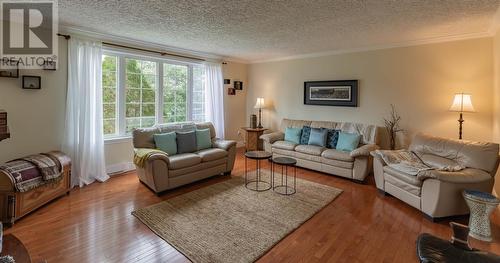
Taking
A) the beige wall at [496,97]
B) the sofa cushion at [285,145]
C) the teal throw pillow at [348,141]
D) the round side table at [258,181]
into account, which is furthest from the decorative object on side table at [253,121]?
the beige wall at [496,97]

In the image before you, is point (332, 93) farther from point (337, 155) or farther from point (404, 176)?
point (404, 176)

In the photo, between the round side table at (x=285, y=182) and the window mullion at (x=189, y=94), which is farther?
the window mullion at (x=189, y=94)

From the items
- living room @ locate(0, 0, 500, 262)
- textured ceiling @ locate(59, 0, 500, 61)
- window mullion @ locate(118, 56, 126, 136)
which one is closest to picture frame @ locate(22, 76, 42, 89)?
living room @ locate(0, 0, 500, 262)

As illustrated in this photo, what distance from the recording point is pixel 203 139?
4418mm

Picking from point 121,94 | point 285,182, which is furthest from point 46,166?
point 285,182

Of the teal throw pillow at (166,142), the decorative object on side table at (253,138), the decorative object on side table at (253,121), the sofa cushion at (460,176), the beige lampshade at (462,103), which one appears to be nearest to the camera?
the sofa cushion at (460,176)

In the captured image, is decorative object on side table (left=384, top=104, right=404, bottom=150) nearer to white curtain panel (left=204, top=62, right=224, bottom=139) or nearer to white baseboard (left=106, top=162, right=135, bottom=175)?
white curtain panel (left=204, top=62, right=224, bottom=139)

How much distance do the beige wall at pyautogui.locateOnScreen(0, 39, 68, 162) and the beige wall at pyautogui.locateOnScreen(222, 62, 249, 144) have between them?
3399 millimetres

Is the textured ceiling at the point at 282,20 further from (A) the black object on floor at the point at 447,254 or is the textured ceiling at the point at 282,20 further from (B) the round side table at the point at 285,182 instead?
(A) the black object on floor at the point at 447,254

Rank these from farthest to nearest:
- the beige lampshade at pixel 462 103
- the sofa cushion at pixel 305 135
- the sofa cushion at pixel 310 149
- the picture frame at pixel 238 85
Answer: the picture frame at pixel 238 85
the sofa cushion at pixel 305 135
the sofa cushion at pixel 310 149
the beige lampshade at pixel 462 103

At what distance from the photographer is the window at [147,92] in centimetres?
434

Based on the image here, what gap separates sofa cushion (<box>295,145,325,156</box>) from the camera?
4.55m

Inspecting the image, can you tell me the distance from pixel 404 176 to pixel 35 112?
499cm

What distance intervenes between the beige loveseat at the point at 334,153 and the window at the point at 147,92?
6.26 feet
